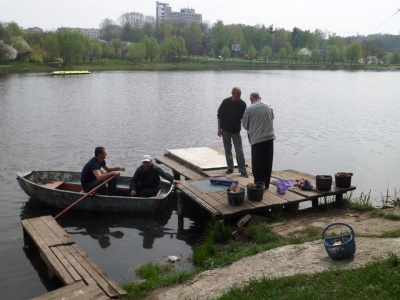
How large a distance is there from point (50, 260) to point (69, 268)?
0.49 meters

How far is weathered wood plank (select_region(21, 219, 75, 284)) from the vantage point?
693cm

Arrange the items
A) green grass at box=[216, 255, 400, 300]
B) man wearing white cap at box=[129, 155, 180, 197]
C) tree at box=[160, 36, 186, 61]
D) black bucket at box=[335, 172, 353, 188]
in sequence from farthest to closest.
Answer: tree at box=[160, 36, 186, 61]
man wearing white cap at box=[129, 155, 180, 197]
black bucket at box=[335, 172, 353, 188]
green grass at box=[216, 255, 400, 300]

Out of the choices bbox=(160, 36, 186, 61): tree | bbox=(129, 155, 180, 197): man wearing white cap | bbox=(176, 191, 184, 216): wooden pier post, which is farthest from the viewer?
bbox=(160, 36, 186, 61): tree

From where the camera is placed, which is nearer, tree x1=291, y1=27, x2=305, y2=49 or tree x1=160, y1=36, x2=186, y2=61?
tree x1=160, y1=36, x2=186, y2=61

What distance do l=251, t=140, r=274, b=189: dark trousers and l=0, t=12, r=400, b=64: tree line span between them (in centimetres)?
7921

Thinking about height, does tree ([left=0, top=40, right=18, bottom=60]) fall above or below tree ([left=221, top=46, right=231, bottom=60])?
below

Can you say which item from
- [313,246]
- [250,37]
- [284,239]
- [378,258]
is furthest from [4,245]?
[250,37]

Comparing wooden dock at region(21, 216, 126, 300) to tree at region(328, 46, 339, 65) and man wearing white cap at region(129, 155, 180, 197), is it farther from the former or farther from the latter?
tree at region(328, 46, 339, 65)

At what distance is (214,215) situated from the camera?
871 centimetres

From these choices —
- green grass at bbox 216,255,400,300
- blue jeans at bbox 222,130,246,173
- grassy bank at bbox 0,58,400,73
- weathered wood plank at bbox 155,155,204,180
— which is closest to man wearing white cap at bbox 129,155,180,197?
weathered wood plank at bbox 155,155,204,180

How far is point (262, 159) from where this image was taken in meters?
9.88

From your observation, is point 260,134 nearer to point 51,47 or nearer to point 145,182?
point 145,182

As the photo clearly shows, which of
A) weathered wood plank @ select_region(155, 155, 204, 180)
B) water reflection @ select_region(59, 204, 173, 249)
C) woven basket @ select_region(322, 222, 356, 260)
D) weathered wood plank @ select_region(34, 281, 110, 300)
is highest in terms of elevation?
woven basket @ select_region(322, 222, 356, 260)

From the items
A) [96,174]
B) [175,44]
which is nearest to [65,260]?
[96,174]
